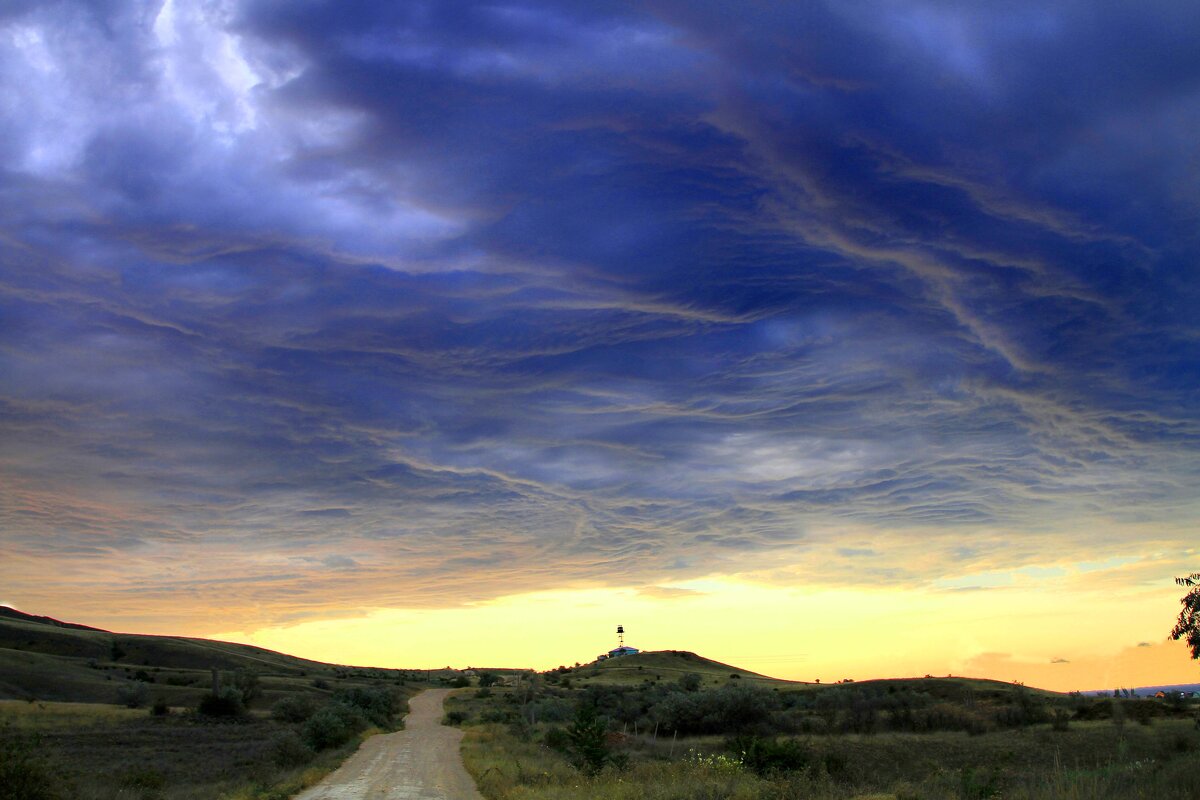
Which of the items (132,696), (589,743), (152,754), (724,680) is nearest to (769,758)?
(589,743)

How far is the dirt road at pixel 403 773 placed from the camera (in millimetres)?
23188

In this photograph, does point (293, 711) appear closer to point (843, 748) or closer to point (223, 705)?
point (223, 705)

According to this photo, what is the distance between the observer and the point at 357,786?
25453 mm

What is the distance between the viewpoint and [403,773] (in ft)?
95.8

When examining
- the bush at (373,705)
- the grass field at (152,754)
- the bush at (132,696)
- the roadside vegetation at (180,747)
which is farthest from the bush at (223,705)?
the bush at (132,696)

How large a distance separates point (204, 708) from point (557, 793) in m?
64.3

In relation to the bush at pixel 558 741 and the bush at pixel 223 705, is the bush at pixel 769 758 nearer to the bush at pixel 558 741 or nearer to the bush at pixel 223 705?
the bush at pixel 558 741

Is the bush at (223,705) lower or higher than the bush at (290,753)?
lower

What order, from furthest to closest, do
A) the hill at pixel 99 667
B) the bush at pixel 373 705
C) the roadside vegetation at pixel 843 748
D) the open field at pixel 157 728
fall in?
the hill at pixel 99 667 → the bush at pixel 373 705 → the open field at pixel 157 728 → the roadside vegetation at pixel 843 748

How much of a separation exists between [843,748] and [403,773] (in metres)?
20.3

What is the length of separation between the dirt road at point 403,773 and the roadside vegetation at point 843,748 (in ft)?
3.56

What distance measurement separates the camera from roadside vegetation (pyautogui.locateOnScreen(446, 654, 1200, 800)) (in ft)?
60.4

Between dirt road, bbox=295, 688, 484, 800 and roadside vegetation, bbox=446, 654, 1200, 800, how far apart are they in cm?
108

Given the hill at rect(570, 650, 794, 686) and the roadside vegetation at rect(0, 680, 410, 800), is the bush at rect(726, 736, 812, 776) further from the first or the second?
the hill at rect(570, 650, 794, 686)
